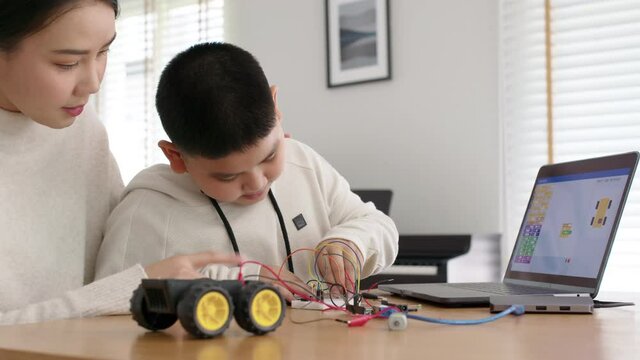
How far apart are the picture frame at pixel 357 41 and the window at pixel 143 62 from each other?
793 millimetres

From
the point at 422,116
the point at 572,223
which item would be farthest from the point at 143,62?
the point at 572,223

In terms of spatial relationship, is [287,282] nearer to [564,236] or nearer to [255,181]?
[255,181]

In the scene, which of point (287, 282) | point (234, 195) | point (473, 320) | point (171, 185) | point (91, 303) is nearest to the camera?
point (473, 320)

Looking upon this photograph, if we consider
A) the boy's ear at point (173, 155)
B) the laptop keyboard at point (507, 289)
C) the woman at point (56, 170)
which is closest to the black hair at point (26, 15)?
the woman at point (56, 170)

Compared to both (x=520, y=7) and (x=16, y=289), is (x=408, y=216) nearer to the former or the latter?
(x=520, y=7)

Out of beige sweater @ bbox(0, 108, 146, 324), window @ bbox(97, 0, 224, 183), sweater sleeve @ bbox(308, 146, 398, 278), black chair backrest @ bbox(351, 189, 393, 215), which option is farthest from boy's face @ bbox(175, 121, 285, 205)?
window @ bbox(97, 0, 224, 183)

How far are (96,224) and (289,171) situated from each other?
40 cm

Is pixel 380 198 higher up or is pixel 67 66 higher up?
pixel 67 66

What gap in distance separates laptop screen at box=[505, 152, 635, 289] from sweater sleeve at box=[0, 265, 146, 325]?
26.4 inches

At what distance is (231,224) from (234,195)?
0.10 metres

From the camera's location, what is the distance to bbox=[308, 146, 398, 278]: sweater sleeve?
1325 millimetres

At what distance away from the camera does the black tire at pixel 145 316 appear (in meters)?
0.82

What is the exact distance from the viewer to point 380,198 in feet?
10.2

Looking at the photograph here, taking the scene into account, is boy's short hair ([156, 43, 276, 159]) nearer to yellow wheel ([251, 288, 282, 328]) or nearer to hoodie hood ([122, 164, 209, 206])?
hoodie hood ([122, 164, 209, 206])
